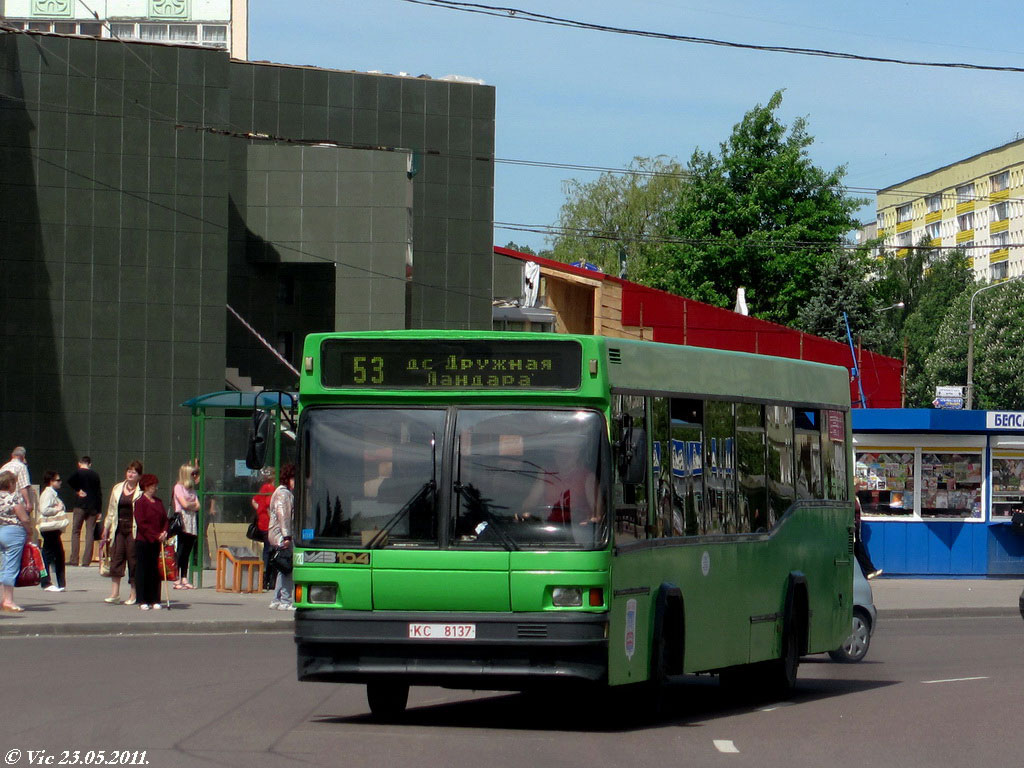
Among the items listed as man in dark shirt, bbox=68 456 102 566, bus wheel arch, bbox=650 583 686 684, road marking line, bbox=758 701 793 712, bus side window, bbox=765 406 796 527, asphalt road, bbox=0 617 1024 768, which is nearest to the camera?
asphalt road, bbox=0 617 1024 768

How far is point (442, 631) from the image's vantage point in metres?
10.2

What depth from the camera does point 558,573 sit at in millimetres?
10133

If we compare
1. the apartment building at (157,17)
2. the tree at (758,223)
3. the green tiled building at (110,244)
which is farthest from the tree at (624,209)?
the green tiled building at (110,244)

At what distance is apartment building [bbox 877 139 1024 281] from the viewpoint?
119 metres

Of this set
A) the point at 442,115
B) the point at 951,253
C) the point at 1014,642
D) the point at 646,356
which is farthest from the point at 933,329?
the point at 646,356

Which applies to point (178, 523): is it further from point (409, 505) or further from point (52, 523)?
point (409, 505)

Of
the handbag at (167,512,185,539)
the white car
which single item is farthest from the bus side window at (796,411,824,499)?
the handbag at (167,512,185,539)

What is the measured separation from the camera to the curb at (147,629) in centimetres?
1808

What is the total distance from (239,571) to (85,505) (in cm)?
596

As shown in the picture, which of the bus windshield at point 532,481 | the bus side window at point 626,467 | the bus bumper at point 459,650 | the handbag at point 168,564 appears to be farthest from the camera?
the handbag at point 168,564

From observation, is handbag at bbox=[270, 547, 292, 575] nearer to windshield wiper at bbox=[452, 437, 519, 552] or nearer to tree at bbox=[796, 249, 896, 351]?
windshield wiper at bbox=[452, 437, 519, 552]

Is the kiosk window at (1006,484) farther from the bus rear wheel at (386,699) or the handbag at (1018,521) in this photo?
the bus rear wheel at (386,699)

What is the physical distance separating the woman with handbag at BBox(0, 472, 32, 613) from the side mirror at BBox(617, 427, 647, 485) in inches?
424

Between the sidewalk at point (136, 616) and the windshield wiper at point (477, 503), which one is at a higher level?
the windshield wiper at point (477, 503)
